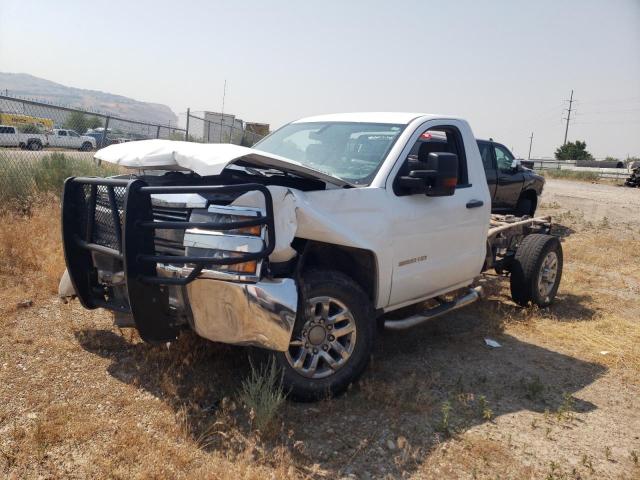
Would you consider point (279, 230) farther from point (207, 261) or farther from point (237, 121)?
point (237, 121)

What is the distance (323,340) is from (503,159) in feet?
29.0

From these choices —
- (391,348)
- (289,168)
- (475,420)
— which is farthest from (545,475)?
(289,168)

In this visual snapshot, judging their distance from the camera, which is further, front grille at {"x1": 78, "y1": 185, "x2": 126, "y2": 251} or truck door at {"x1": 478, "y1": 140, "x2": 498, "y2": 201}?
truck door at {"x1": 478, "y1": 140, "x2": 498, "y2": 201}

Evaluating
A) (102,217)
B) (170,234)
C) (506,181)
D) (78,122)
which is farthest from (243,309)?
(78,122)

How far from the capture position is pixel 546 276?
21.0 ft

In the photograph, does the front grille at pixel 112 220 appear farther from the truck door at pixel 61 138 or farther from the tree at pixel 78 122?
the tree at pixel 78 122

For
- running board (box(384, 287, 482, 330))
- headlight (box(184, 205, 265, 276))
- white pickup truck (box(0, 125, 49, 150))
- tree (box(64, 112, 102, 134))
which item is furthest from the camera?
tree (box(64, 112, 102, 134))

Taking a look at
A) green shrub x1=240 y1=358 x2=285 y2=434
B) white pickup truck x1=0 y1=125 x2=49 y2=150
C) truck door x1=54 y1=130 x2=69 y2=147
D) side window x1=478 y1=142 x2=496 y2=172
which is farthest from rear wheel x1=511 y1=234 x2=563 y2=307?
truck door x1=54 y1=130 x2=69 y2=147

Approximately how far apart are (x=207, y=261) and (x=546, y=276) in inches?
180

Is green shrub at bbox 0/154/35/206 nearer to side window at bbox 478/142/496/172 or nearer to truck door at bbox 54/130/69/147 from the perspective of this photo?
truck door at bbox 54/130/69/147

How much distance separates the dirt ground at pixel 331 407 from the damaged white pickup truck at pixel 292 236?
1.35ft

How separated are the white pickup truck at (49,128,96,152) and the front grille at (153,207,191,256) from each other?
863 cm

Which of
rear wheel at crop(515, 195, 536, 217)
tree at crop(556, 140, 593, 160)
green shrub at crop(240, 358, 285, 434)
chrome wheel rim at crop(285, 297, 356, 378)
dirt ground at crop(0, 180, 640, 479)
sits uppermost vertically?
tree at crop(556, 140, 593, 160)

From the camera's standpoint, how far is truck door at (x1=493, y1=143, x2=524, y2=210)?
36.6 ft
